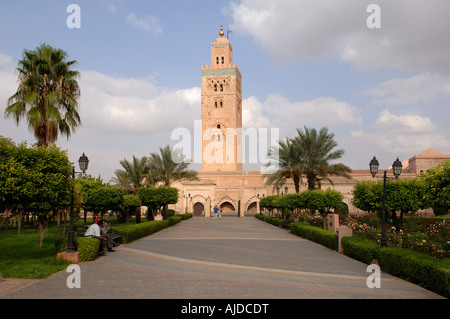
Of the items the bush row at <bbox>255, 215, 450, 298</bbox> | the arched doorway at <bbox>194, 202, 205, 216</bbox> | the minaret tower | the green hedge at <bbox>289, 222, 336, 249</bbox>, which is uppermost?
the minaret tower

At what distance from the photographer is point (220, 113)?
212ft

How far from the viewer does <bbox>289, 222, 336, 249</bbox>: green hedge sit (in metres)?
14.2

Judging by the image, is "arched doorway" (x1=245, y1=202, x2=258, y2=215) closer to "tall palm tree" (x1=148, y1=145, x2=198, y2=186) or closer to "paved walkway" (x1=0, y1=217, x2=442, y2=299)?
"tall palm tree" (x1=148, y1=145, x2=198, y2=186)

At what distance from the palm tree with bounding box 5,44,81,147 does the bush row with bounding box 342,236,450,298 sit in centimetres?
1276

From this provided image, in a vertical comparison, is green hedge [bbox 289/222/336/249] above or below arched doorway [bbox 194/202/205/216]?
Answer: above

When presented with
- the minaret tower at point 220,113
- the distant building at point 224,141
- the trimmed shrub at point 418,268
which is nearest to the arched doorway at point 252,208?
the distant building at point 224,141

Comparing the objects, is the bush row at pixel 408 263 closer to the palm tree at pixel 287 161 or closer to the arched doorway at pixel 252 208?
the palm tree at pixel 287 161

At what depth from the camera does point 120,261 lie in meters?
10.9

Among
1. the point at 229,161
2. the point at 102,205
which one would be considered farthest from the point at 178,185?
the point at 102,205

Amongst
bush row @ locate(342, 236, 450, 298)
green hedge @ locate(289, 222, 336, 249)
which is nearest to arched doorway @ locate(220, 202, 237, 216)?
green hedge @ locate(289, 222, 336, 249)

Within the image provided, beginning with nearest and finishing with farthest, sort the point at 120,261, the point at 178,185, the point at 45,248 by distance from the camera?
the point at 120,261
the point at 45,248
the point at 178,185

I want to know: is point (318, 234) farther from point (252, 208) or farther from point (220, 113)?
point (220, 113)
